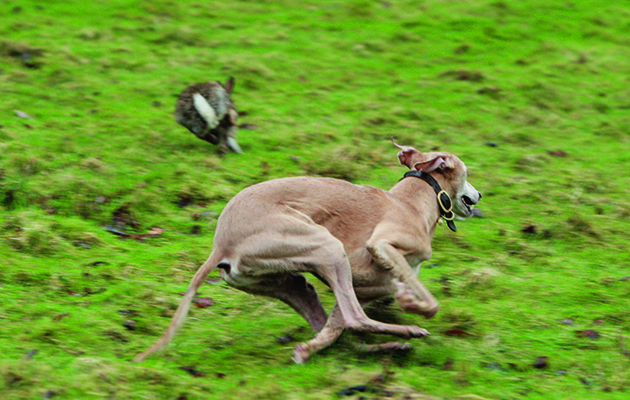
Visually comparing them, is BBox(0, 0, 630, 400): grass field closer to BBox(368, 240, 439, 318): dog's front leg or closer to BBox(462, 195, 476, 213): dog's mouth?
BBox(368, 240, 439, 318): dog's front leg

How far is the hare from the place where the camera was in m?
8.06

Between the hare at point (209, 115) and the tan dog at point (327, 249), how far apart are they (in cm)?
361

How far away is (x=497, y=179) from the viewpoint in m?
7.80

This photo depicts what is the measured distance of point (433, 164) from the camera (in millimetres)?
5035

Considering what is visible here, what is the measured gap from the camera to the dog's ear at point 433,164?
5.00 m

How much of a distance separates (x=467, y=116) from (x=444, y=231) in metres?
3.76

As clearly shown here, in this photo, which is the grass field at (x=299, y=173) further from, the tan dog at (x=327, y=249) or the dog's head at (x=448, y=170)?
the dog's head at (x=448, y=170)

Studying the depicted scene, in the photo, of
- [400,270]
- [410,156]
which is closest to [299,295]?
[400,270]

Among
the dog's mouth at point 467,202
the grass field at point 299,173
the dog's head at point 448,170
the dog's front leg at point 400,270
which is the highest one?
the dog's head at point 448,170

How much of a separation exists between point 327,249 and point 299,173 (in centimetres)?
343

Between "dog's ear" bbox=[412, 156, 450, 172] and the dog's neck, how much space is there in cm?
4

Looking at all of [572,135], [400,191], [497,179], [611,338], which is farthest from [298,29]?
[611,338]

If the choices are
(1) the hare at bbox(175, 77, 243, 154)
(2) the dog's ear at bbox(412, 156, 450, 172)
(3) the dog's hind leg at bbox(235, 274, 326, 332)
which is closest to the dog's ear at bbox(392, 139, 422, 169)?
(2) the dog's ear at bbox(412, 156, 450, 172)

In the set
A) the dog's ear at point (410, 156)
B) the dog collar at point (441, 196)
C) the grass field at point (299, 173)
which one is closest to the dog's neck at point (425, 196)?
Result: the dog collar at point (441, 196)
